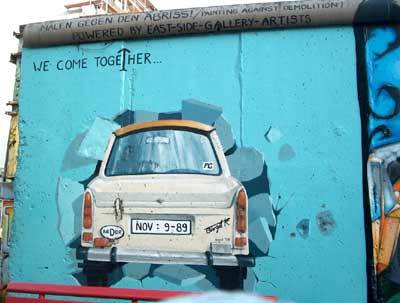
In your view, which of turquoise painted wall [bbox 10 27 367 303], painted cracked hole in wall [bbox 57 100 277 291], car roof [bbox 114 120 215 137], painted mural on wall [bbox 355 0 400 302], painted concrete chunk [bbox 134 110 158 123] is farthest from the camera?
painted concrete chunk [bbox 134 110 158 123]

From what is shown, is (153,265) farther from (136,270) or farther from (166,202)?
(166,202)

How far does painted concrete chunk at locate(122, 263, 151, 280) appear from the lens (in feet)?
16.0

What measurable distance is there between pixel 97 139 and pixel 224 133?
4.82 ft

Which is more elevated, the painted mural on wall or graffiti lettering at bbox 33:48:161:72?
graffiti lettering at bbox 33:48:161:72

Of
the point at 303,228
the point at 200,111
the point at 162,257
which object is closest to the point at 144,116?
the point at 200,111

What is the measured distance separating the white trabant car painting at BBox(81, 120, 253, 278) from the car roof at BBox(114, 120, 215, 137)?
1cm

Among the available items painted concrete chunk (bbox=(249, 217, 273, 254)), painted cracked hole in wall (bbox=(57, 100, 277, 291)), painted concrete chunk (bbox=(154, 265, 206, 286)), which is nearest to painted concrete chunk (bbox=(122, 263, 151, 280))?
painted cracked hole in wall (bbox=(57, 100, 277, 291))

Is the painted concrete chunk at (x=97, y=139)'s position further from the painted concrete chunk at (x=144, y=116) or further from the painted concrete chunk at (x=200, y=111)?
the painted concrete chunk at (x=200, y=111)

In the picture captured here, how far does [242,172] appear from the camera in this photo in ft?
15.7

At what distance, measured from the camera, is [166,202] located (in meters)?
4.78

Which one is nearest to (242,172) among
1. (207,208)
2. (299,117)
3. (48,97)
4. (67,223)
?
(207,208)

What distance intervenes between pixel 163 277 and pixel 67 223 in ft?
4.19

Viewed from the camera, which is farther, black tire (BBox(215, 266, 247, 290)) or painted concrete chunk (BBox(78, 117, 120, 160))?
painted concrete chunk (BBox(78, 117, 120, 160))
